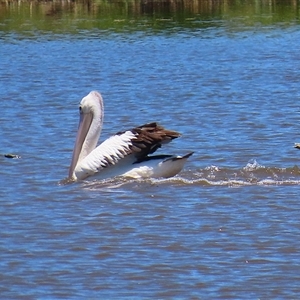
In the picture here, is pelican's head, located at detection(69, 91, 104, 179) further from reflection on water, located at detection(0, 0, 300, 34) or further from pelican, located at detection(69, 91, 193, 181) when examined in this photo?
reflection on water, located at detection(0, 0, 300, 34)

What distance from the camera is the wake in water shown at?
25.0 ft

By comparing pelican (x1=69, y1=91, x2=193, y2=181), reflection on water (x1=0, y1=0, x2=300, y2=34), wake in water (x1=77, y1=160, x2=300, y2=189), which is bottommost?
reflection on water (x1=0, y1=0, x2=300, y2=34)

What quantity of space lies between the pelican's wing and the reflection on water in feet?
56.1

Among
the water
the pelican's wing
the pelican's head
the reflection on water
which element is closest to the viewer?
the water

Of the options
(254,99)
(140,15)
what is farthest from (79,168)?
(140,15)

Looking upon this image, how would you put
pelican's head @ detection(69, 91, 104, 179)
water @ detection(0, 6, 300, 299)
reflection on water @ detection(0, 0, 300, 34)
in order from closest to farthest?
water @ detection(0, 6, 300, 299) → pelican's head @ detection(69, 91, 104, 179) → reflection on water @ detection(0, 0, 300, 34)

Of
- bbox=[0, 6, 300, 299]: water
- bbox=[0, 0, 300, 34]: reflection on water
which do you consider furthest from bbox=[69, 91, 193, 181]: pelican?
bbox=[0, 0, 300, 34]: reflection on water

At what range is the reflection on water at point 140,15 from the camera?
25469 millimetres

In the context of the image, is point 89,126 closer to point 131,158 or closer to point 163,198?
point 131,158

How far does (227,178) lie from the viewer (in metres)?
7.83

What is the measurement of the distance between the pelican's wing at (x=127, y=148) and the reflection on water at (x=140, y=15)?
56.1ft

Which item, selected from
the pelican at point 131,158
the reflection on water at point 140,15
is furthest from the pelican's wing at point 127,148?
the reflection on water at point 140,15

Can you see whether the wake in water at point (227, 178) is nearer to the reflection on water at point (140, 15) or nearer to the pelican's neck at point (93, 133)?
the pelican's neck at point (93, 133)

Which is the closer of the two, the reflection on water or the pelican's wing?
the pelican's wing
